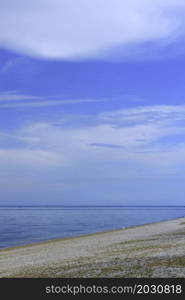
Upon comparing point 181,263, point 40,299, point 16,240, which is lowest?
point 40,299

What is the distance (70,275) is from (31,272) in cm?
413

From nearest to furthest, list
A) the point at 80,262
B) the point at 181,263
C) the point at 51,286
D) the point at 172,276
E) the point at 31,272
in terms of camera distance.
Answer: the point at 51,286 < the point at 172,276 < the point at 181,263 < the point at 31,272 < the point at 80,262

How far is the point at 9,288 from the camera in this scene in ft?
60.8

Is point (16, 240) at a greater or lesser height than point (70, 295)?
greater

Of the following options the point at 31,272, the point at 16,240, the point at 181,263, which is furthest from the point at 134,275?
the point at 16,240

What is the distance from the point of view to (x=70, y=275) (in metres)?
23.0

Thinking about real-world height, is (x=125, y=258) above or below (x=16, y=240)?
below

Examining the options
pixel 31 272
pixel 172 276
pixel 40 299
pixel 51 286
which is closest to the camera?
pixel 40 299

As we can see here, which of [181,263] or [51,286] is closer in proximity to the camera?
[51,286]

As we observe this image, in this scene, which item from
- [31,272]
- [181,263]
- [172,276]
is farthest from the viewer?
[31,272]

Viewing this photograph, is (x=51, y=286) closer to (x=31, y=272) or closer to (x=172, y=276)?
(x=172, y=276)

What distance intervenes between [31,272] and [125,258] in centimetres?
693

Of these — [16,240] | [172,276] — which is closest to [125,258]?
[172,276]

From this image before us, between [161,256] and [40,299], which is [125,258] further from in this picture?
[40,299]
